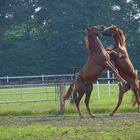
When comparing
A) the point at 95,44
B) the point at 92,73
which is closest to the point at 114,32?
the point at 95,44

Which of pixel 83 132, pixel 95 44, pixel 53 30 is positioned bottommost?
pixel 83 132

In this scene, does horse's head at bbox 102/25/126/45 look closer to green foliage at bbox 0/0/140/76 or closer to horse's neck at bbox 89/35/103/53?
horse's neck at bbox 89/35/103/53

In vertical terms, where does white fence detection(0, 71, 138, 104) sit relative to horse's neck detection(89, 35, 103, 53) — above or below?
below

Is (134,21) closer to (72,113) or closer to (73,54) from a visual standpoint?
(73,54)

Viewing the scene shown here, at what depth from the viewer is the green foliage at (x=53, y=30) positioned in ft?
170

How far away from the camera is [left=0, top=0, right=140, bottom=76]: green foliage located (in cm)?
5172

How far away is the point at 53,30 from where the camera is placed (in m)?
54.8

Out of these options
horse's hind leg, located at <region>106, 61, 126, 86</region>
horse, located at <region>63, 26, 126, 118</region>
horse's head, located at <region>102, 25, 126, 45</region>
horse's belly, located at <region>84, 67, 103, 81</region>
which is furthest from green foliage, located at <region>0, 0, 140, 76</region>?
horse's hind leg, located at <region>106, 61, 126, 86</region>

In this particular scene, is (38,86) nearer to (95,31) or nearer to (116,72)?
(95,31)

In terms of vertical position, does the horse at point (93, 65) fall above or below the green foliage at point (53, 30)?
below

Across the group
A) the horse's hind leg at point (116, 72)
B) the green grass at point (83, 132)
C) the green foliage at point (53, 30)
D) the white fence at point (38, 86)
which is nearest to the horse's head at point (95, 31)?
the horse's hind leg at point (116, 72)

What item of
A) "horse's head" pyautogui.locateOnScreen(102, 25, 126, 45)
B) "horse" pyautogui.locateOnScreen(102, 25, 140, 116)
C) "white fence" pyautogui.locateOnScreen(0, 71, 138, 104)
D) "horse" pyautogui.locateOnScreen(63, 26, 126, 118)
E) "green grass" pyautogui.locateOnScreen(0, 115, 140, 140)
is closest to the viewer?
"green grass" pyautogui.locateOnScreen(0, 115, 140, 140)

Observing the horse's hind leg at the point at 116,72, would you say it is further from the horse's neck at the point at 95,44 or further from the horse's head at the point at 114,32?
the horse's head at the point at 114,32

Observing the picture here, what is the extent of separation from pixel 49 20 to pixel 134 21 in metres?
8.10
